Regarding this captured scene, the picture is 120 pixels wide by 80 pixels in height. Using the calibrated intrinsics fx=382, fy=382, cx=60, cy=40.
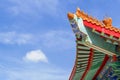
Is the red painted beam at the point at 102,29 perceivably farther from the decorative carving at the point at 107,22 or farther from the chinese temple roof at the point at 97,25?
the decorative carving at the point at 107,22

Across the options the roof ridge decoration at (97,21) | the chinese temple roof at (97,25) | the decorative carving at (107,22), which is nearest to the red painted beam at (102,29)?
the chinese temple roof at (97,25)

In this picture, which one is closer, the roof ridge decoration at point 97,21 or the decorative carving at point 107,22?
the roof ridge decoration at point 97,21

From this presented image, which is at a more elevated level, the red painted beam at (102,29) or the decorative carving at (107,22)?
Result: the decorative carving at (107,22)

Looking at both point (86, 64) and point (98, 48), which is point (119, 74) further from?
point (86, 64)

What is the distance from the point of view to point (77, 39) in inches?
699

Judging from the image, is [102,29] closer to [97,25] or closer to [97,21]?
[97,25]

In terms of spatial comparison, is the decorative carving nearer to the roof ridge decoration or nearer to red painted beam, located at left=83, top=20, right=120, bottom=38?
the roof ridge decoration

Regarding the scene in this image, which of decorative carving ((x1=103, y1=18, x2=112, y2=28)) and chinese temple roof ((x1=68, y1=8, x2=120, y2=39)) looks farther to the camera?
decorative carving ((x1=103, y1=18, x2=112, y2=28))

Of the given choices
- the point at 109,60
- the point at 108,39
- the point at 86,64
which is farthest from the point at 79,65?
the point at 108,39

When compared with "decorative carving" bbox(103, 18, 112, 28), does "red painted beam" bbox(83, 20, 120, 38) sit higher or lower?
lower

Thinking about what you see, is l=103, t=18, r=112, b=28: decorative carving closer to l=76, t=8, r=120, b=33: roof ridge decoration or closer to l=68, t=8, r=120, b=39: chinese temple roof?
l=76, t=8, r=120, b=33: roof ridge decoration

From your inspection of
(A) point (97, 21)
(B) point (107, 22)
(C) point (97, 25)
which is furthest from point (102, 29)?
(B) point (107, 22)

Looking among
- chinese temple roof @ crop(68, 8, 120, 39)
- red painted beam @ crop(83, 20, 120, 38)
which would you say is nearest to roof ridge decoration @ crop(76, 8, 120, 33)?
chinese temple roof @ crop(68, 8, 120, 39)

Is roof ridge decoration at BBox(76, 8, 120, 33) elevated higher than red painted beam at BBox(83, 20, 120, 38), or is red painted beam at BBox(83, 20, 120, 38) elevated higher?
roof ridge decoration at BBox(76, 8, 120, 33)
